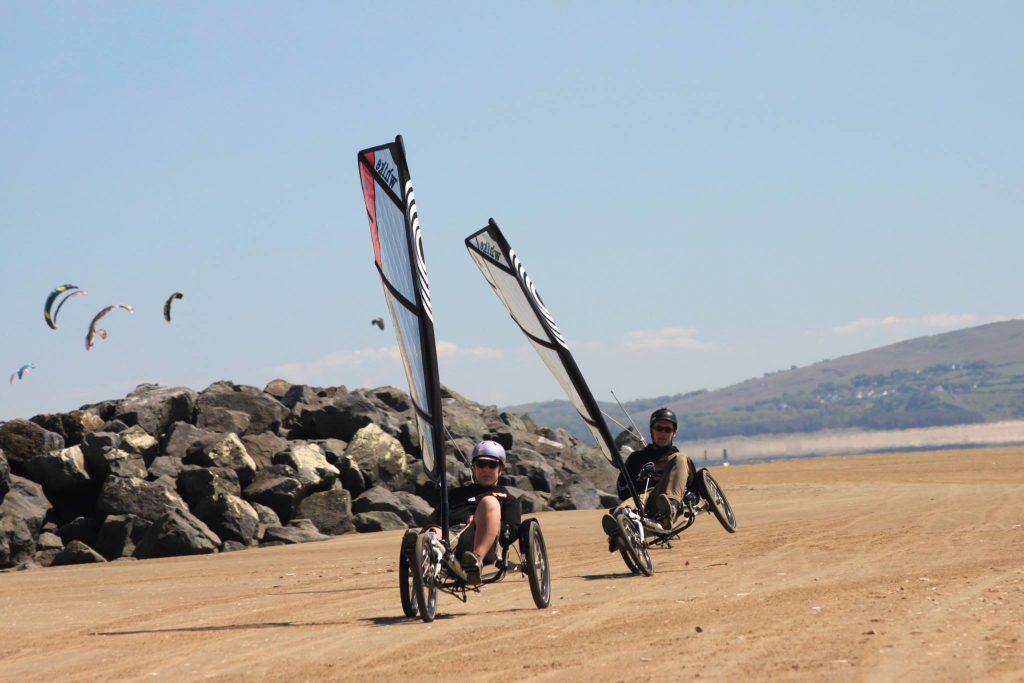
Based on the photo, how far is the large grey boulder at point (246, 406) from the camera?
22844 millimetres

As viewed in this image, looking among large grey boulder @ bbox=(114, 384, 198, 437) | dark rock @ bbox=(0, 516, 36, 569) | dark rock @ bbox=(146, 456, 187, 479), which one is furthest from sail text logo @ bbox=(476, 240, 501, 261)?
large grey boulder @ bbox=(114, 384, 198, 437)

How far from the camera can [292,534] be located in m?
18.0

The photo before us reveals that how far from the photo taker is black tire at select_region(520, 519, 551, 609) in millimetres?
9312

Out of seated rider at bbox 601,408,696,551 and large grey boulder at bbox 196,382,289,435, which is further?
large grey boulder at bbox 196,382,289,435

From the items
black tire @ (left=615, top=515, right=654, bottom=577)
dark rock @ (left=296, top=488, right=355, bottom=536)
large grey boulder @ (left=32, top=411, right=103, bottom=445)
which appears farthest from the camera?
large grey boulder @ (left=32, top=411, right=103, bottom=445)

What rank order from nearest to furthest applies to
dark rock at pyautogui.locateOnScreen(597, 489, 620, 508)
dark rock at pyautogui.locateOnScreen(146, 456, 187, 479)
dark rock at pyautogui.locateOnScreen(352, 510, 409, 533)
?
dark rock at pyautogui.locateOnScreen(146, 456, 187, 479), dark rock at pyautogui.locateOnScreen(352, 510, 409, 533), dark rock at pyautogui.locateOnScreen(597, 489, 620, 508)

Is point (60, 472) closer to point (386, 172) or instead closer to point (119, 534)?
point (119, 534)

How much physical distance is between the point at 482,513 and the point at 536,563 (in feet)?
1.66

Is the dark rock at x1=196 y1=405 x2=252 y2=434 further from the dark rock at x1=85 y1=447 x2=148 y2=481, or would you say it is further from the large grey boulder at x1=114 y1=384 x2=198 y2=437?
the dark rock at x1=85 y1=447 x2=148 y2=481

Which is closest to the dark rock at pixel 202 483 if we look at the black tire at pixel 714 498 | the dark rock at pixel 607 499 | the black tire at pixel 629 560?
the dark rock at pixel 607 499

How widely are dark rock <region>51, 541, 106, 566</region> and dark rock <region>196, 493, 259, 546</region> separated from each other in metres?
1.44

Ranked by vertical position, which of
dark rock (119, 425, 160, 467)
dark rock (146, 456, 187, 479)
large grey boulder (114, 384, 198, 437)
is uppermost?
large grey boulder (114, 384, 198, 437)

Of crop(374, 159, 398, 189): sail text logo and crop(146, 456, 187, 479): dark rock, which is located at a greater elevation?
crop(374, 159, 398, 189): sail text logo

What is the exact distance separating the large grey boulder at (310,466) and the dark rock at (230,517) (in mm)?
1545
